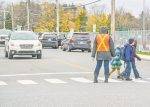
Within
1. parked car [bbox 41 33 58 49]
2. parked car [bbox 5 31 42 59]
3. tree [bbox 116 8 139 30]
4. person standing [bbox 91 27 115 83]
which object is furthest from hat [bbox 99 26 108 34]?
tree [bbox 116 8 139 30]

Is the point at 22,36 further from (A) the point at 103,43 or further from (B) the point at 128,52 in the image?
(A) the point at 103,43

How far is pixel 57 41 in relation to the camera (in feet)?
197

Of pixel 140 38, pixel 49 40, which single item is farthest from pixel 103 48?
pixel 49 40

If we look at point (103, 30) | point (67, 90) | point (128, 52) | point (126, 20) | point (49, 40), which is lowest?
point (67, 90)

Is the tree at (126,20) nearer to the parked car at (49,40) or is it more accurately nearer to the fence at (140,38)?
the parked car at (49,40)

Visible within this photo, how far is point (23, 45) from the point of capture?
3491 cm

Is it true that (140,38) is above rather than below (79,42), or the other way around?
above

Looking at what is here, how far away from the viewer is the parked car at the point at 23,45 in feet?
114

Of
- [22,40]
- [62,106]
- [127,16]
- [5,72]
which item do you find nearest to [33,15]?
[127,16]

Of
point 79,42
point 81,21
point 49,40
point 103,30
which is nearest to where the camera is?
point 103,30

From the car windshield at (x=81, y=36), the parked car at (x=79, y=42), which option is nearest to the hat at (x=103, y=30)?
the parked car at (x=79, y=42)

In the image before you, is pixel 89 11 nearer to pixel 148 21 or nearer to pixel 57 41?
pixel 148 21

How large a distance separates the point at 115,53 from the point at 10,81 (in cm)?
365

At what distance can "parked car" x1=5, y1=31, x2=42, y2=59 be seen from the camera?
114ft
